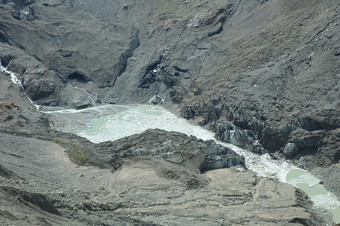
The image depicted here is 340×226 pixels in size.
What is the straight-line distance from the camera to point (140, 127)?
47.6 meters

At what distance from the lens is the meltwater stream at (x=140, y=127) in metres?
34.8

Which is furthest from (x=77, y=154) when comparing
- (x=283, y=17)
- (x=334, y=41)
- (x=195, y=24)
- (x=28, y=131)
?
(x=195, y=24)

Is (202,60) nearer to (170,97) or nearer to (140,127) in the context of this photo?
(170,97)

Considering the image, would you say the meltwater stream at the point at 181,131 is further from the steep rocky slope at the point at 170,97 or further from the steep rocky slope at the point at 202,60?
the steep rocky slope at the point at 202,60

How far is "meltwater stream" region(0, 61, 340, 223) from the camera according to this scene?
1368 inches

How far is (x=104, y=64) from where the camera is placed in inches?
2470

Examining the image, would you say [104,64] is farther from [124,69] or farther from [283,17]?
[283,17]

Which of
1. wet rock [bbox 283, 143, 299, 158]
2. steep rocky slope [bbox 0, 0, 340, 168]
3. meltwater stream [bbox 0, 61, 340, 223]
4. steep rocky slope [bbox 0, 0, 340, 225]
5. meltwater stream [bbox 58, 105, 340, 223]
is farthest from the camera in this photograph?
steep rocky slope [bbox 0, 0, 340, 168]

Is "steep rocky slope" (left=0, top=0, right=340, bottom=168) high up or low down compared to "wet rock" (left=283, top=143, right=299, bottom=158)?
up

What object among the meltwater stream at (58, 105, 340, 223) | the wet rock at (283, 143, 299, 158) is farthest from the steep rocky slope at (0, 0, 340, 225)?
the meltwater stream at (58, 105, 340, 223)

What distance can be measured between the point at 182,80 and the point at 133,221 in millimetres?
37254

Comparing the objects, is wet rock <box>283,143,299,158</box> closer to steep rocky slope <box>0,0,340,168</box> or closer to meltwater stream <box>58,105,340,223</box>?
steep rocky slope <box>0,0,340,168</box>

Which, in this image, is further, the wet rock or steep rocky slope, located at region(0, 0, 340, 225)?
the wet rock

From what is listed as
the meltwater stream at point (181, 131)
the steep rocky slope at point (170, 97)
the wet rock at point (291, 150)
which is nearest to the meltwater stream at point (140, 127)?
the meltwater stream at point (181, 131)
